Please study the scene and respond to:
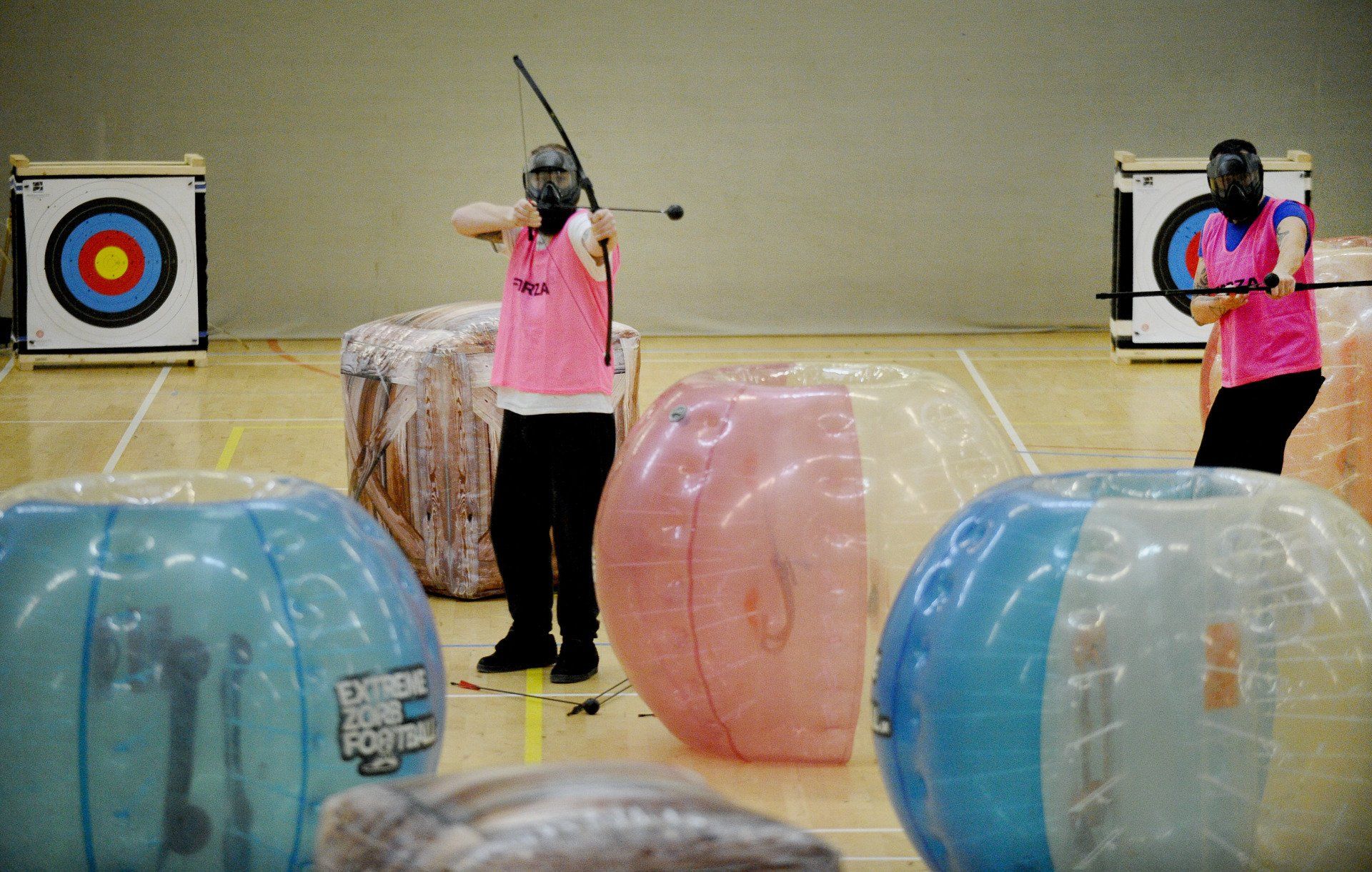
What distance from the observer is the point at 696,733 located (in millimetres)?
3889

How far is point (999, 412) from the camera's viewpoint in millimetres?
8336

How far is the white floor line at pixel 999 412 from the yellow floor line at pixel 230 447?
3573 mm

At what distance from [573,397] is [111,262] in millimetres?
6243

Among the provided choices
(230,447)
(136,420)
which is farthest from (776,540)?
(136,420)

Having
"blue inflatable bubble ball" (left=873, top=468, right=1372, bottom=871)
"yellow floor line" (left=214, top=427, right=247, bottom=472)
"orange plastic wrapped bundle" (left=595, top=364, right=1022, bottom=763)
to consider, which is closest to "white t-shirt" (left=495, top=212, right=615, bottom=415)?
"orange plastic wrapped bundle" (left=595, top=364, right=1022, bottom=763)

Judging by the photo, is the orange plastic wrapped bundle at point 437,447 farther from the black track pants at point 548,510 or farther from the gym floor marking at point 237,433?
the gym floor marking at point 237,433

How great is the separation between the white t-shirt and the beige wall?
21.5ft

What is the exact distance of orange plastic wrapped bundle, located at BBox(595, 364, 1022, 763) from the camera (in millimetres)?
3629

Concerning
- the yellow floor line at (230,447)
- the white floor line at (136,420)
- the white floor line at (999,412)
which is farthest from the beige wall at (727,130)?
the yellow floor line at (230,447)

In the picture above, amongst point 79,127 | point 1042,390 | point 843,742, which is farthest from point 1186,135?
point 843,742

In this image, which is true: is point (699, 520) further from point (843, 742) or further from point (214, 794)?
point (214, 794)

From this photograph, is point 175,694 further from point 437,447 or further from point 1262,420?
point 1262,420

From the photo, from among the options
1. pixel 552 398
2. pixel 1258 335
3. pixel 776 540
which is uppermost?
pixel 1258 335

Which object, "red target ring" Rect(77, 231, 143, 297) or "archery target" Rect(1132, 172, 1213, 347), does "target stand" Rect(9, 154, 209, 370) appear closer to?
"red target ring" Rect(77, 231, 143, 297)
